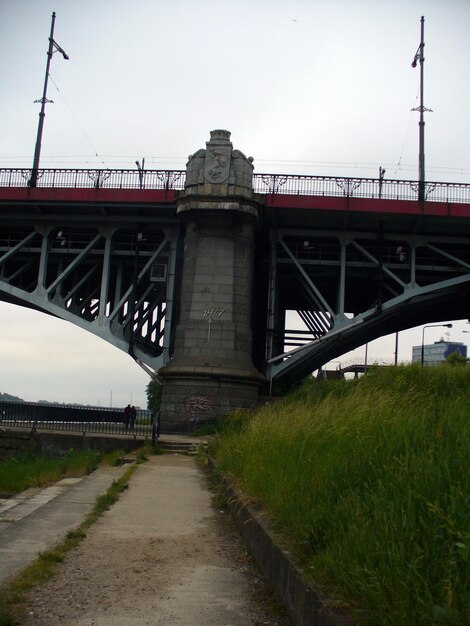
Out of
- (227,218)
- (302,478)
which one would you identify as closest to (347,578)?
(302,478)

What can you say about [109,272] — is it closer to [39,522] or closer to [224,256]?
[224,256]

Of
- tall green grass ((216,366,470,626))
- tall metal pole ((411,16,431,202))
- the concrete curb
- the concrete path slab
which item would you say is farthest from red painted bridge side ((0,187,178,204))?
the concrete curb

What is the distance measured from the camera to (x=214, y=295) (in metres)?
24.5

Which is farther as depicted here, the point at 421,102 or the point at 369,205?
→ the point at 421,102

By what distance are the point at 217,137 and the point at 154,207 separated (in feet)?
12.4

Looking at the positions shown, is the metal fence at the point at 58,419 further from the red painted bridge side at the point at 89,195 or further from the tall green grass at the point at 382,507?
the tall green grass at the point at 382,507

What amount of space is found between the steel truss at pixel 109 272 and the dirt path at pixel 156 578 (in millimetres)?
18973

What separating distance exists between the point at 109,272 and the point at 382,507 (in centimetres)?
2574

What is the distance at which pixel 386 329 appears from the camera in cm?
3512

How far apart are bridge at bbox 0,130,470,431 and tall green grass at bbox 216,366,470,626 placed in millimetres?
16833

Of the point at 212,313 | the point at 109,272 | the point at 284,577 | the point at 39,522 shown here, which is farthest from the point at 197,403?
the point at 284,577

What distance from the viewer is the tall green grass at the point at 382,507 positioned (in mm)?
3047

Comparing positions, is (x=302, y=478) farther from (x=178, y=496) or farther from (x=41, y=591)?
(x=178, y=496)

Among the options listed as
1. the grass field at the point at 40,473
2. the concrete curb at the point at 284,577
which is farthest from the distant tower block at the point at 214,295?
the concrete curb at the point at 284,577
